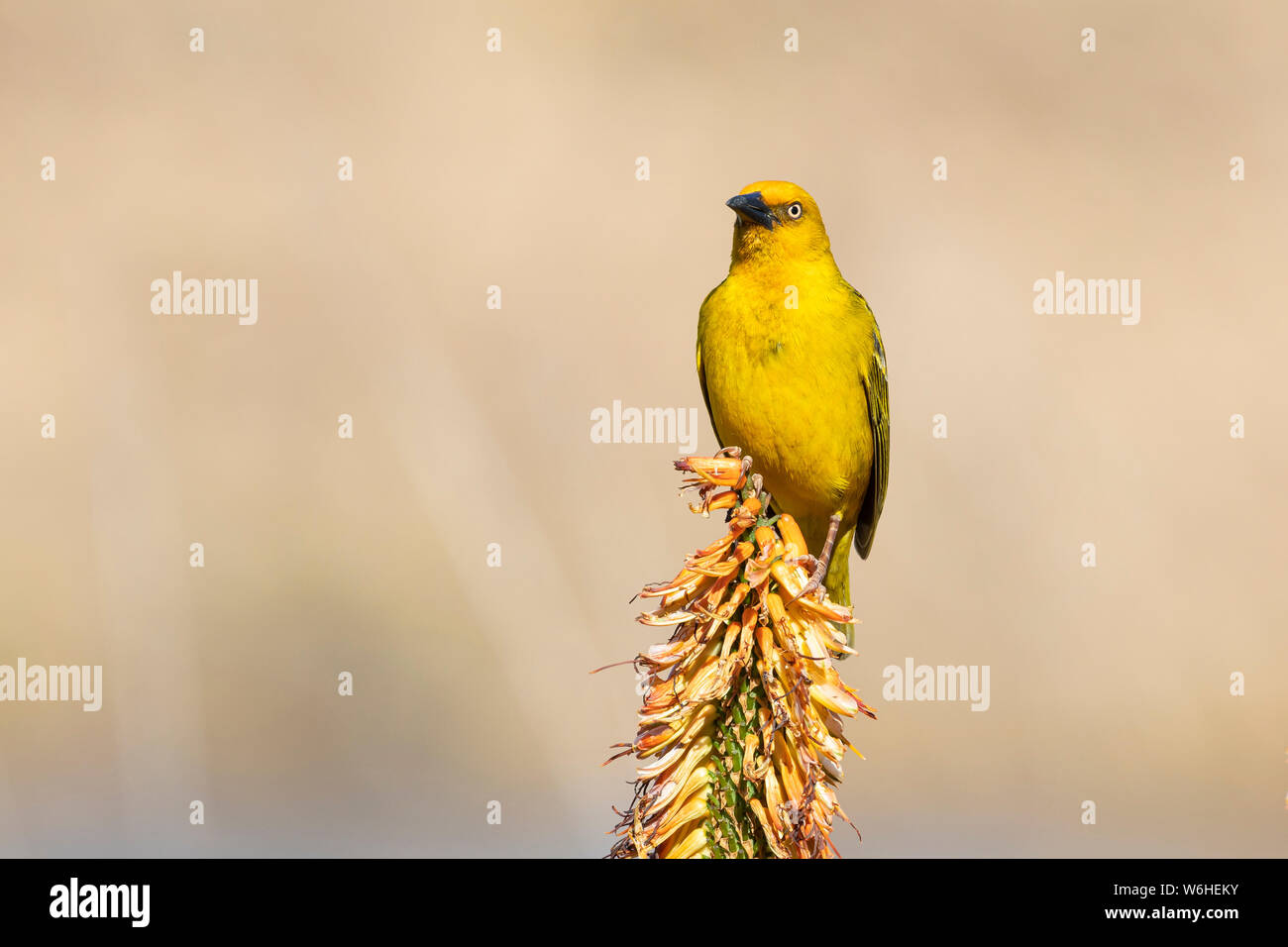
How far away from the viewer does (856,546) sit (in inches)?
346

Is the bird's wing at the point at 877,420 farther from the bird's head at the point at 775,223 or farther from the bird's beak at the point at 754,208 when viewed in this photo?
the bird's beak at the point at 754,208

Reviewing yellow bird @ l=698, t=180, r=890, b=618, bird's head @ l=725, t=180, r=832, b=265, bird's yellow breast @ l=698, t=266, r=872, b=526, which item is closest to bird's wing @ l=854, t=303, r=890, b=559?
yellow bird @ l=698, t=180, r=890, b=618

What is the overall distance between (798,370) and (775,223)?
111 centimetres

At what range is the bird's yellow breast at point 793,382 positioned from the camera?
755cm

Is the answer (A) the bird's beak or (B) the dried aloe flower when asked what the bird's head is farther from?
(B) the dried aloe flower

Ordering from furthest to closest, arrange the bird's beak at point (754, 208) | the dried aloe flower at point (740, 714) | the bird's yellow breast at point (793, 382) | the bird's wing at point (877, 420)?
the bird's wing at point (877, 420), the bird's beak at point (754, 208), the bird's yellow breast at point (793, 382), the dried aloe flower at point (740, 714)

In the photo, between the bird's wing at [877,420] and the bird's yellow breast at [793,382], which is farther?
the bird's wing at [877,420]

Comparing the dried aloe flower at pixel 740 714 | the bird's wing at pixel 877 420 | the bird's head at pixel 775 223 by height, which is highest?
the bird's head at pixel 775 223

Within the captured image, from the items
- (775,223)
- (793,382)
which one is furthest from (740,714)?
(775,223)

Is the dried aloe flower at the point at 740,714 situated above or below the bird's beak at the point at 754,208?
below

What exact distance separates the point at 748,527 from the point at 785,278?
12.7 feet

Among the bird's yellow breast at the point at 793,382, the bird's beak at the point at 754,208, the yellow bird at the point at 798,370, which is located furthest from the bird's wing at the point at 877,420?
the bird's beak at the point at 754,208

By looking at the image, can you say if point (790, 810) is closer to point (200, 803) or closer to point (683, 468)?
point (683, 468)

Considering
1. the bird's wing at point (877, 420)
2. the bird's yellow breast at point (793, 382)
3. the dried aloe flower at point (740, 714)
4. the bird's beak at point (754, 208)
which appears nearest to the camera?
the dried aloe flower at point (740, 714)
